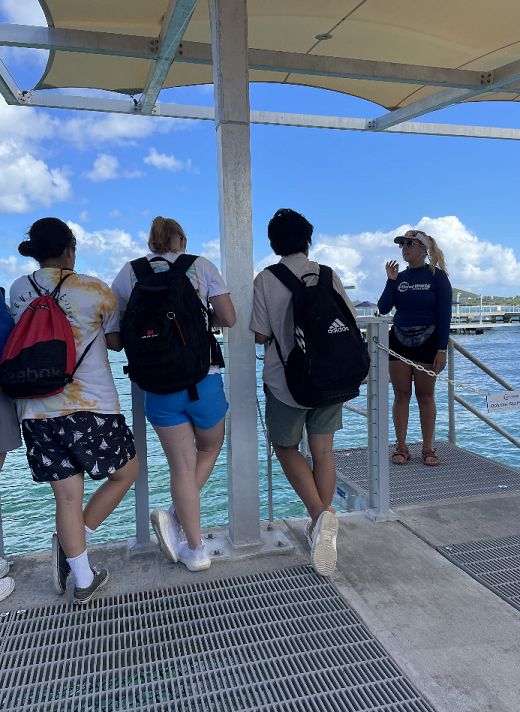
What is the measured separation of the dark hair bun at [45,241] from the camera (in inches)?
92.9

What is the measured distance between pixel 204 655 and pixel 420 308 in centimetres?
301

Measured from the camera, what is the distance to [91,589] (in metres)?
2.43

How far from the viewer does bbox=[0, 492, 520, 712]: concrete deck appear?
6.21 feet

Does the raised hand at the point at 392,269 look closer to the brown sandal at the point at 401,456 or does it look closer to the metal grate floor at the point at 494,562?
the brown sandal at the point at 401,456

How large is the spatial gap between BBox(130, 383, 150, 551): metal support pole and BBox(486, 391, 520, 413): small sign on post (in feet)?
6.26

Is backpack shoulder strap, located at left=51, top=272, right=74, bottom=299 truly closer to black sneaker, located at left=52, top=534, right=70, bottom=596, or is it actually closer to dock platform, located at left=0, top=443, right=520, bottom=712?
black sneaker, located at left=52, top=534, right=70, bottom=596

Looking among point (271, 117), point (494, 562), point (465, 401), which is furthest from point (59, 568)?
point (271, 117)

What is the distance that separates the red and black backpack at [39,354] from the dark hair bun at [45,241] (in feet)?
0.75

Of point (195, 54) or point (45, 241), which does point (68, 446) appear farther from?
point (195, 54)

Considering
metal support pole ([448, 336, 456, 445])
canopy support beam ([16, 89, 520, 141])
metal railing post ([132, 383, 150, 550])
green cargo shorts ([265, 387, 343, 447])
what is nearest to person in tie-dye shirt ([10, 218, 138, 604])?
metal railing post ([132, 383, 150, 550])

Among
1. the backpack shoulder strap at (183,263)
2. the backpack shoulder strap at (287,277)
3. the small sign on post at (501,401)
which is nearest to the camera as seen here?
the backpack shoulder strap at (183,263)

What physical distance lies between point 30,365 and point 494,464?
→ 3.78 metres

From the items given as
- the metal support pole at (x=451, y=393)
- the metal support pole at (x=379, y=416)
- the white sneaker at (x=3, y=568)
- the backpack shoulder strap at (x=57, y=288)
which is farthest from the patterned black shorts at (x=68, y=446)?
the metal support pole at (x=451, y=393)

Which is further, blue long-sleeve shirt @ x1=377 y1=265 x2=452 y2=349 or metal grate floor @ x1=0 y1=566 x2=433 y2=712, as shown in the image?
blue long-sleeve shirt @ x1=377 y1=265 x2=452 y2=349
